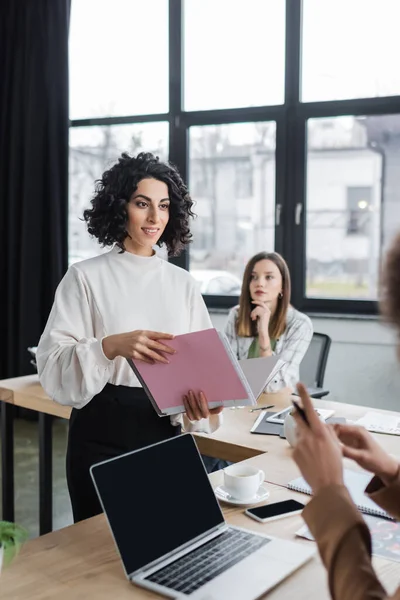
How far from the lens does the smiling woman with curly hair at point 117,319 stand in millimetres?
1633

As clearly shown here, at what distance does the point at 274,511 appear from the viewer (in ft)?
4.64

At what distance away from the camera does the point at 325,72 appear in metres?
4.07

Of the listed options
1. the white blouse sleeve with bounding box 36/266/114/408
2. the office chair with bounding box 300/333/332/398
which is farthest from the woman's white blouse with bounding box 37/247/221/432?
the office chair with bounding box 300/333/332/398

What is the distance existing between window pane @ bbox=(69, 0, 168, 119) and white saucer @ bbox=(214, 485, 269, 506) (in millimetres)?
3530

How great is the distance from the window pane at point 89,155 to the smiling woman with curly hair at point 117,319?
293cm

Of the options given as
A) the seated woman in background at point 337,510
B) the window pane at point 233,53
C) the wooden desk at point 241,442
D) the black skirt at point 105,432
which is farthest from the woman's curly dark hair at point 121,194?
the window pane at point 233,53

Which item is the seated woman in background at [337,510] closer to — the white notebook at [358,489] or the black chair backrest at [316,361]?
the white notebook at [358,489]

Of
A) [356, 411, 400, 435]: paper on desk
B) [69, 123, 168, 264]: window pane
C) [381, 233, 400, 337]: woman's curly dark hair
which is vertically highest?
[69, 123, 168, 264]: window pane

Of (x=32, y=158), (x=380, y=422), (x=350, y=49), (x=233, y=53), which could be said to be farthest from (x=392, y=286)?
(x=32, y=158)

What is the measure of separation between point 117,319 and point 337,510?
3.25 ft

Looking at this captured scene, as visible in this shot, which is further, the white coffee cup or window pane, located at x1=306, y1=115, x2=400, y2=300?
window pane, located at x1=306, y1=115, x2=400, y2=300

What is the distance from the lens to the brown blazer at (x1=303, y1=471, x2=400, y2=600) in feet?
2.72

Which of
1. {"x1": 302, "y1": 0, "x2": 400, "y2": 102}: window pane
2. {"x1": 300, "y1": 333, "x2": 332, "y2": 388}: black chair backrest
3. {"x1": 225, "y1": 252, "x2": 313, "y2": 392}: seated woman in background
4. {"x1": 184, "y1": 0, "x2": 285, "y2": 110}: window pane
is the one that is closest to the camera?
{"x1": 225, "y1": 252, "x2": 313, "y2": 392}: seated woman in background

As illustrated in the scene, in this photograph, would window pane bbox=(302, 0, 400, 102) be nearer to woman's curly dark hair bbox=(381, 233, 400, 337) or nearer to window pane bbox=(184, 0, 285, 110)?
window pane bbox=(184, 0, 285, 110)
